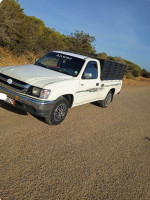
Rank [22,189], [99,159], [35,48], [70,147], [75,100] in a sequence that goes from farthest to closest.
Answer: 1. [35,48]
2. [75,100]
3. [70,147]
4. [99,159]
5. [22,189]

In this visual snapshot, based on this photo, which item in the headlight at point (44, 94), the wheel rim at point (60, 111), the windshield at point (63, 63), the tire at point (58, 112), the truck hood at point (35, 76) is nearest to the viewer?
the headlight at point (44, 94)

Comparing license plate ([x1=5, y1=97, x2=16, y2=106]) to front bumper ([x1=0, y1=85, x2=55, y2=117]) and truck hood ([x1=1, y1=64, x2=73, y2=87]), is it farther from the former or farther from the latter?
truck hood ([x1=1, y1=64, x2=73, y2=87])

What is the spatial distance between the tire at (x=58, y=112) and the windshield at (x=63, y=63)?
3.08 ft

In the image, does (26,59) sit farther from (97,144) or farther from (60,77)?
(97,144)

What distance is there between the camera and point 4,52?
11.9 metres

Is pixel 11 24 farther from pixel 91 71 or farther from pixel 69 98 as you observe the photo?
pixel 69 98

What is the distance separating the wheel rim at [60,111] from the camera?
14.8 feet

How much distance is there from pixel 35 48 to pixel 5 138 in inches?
482

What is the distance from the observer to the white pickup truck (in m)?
4.03

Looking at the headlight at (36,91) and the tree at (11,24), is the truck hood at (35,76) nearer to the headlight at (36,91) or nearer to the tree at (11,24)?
the headlight at (36,91)

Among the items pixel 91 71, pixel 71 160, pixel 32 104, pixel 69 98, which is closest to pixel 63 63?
pixel 91 71

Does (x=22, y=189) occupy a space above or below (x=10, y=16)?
below

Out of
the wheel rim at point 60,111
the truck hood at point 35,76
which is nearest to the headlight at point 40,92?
the truck hood at point 35,76

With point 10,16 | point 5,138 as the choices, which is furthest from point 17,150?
point 10,16
